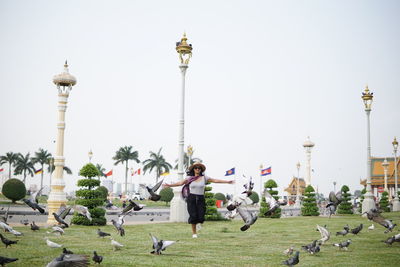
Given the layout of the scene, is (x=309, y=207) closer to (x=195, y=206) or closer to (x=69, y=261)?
(x=195, y=206)

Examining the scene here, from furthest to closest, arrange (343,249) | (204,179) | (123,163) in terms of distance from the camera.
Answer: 1. (123,163)
2. (204,179)
3. (343,249)

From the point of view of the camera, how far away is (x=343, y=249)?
10.0 metres

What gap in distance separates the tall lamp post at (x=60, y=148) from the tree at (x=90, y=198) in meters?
1.06

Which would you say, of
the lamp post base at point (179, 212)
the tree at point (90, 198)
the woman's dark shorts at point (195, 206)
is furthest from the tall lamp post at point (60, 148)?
the woman's dark shorts at point (195, 206)

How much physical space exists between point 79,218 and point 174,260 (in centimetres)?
1252

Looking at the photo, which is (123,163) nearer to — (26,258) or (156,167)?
(156,167)

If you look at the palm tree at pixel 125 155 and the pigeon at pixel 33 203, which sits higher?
the palm tree at pixel 125 155

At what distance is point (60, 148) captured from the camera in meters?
20.7

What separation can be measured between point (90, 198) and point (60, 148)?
2892 mm

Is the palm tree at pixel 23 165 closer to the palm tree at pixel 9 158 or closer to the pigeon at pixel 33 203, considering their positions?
the palm tree at pixel 9 158

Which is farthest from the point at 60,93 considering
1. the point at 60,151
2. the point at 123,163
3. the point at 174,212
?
the point at 123,163

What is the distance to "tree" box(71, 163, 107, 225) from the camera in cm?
1930

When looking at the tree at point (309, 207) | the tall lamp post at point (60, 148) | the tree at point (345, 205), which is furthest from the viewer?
the tree at point (345, 205)

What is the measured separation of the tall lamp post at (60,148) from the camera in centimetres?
2050
